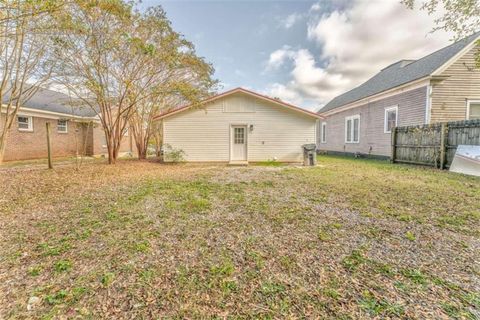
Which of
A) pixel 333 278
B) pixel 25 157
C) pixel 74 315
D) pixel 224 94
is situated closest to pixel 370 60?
pixel 224 94

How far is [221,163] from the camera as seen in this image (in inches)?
462

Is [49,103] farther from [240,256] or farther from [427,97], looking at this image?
[427,97]

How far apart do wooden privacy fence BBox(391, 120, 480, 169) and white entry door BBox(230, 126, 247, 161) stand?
7578 millimetres

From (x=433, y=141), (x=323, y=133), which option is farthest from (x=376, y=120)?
(x=323, y=133)

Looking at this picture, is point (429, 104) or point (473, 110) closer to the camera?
point (429, 104)

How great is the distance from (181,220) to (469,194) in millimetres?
6349

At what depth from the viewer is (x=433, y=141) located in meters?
8.78

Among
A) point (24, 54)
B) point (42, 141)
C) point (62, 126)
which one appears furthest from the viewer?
point (62, 126)

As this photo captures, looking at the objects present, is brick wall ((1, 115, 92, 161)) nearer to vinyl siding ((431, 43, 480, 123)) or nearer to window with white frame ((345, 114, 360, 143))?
vinyl siding ((431, 43, 480, 123))

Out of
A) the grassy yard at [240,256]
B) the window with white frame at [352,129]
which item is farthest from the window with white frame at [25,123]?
the window with white frame at [352,129]

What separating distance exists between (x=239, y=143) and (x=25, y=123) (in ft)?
40.0

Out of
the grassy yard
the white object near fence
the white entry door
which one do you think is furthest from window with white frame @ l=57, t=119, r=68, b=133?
the white object near fence

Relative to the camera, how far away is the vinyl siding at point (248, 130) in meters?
11.7

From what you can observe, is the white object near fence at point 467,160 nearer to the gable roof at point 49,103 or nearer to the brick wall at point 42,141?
the brick wall at point 42,141
